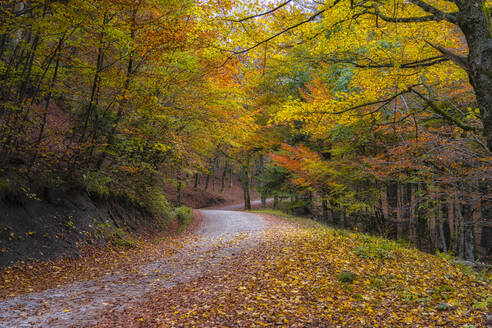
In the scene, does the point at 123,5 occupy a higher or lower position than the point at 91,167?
higher

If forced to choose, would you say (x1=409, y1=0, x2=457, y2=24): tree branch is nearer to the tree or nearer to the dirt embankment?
the tree

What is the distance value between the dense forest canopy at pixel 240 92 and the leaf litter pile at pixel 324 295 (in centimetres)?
267

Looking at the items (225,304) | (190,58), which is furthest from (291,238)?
(190,58)

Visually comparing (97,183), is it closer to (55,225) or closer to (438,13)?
(55,225)

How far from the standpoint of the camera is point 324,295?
195 inches

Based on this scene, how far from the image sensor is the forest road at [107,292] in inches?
167

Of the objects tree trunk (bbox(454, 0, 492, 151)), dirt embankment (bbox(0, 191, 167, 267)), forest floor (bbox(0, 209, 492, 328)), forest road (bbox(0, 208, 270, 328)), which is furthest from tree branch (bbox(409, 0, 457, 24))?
dirt embankment (bbox(0, 191, 167, 267))

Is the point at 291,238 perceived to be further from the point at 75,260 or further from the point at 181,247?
the point at 75,260

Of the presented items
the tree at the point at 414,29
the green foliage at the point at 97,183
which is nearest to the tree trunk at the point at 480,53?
the tree at the point at 414,29

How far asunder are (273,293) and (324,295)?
858 mm

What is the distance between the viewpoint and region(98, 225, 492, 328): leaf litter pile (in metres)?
4.14

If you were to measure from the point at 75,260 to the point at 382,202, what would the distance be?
12.8 m

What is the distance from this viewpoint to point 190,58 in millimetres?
9141

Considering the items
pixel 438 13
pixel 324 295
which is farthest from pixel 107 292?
pixel 438 13
